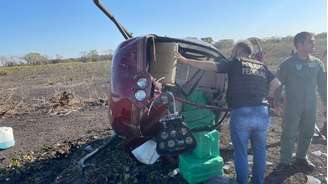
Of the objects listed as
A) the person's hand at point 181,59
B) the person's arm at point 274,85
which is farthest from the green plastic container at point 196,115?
the person's arm at point 274,85

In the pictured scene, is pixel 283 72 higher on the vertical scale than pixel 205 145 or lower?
higher

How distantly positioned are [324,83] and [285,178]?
1297 mm

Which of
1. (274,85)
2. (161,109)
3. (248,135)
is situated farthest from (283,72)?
(161,109)

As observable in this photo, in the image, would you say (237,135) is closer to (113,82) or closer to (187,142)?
(187,142)

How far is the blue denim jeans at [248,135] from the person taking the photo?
357 centimetres

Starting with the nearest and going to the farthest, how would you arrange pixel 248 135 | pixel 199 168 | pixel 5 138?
pixel 248 135, pixel 199 168, pixel 5 138

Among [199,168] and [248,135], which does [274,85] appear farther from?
[199,168]

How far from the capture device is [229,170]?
14.3 ft

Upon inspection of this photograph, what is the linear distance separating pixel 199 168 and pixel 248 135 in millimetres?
637

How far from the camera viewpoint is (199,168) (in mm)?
3781

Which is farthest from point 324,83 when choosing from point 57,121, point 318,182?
point 57,121

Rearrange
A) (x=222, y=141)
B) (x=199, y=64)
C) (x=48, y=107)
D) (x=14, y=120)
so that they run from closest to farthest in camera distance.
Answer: (x=199, y=64), (x=222, y=141), (x=14, y=120), (x=48, y=107)

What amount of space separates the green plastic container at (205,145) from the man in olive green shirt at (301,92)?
1048 millimetres

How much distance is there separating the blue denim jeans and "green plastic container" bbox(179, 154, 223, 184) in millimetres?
299
